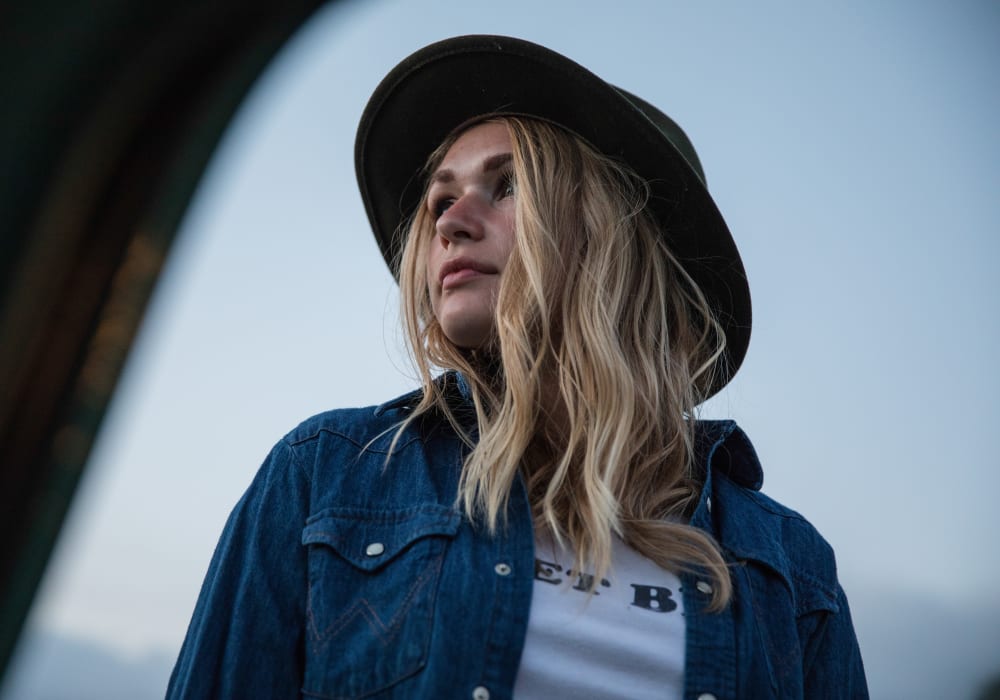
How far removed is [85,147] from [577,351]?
173 cm

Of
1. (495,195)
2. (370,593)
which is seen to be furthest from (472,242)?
(370,593)

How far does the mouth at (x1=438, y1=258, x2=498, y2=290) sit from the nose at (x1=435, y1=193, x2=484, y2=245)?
0.22ft

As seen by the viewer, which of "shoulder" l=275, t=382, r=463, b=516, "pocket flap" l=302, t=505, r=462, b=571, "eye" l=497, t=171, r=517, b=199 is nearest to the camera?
"pocket flap" l=302, t=505, r=462, b=571

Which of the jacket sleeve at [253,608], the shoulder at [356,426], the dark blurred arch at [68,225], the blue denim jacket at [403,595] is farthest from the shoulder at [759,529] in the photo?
the dark blurred arch at [68,225]

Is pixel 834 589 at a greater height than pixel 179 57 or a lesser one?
lesser

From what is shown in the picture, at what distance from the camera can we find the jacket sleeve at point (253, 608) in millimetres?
1610

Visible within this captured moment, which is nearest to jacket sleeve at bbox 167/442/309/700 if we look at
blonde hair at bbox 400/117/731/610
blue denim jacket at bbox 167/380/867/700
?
blue denim jacket at bbox 167/380/867/700

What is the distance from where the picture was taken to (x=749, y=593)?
6.35 ft

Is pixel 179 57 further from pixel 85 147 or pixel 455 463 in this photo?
pixel 455 463

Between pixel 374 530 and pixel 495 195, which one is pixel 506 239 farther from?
pixel 374 530

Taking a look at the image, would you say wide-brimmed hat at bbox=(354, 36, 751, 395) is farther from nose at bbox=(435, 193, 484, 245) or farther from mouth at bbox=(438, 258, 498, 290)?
mouth at bbox=(438, 258, 498, 290)

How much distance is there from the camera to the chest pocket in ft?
5.31

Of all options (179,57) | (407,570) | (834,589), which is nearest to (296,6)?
(179,57)

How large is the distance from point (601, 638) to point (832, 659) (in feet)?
2.37
